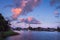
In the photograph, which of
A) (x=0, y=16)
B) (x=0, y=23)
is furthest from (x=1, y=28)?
(x=0, y=16)

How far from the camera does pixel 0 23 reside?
1326 inches

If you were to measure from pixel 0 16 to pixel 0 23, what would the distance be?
285 centimetres

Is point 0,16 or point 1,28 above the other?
point 0,16

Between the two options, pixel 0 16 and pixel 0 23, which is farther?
pixel 0 16

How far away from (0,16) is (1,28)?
3.91 m

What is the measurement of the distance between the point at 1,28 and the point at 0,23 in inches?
46.1

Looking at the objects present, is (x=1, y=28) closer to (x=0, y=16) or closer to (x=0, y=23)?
(x=0, y=23)

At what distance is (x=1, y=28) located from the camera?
33125 mm

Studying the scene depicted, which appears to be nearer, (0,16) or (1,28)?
(1,28)
